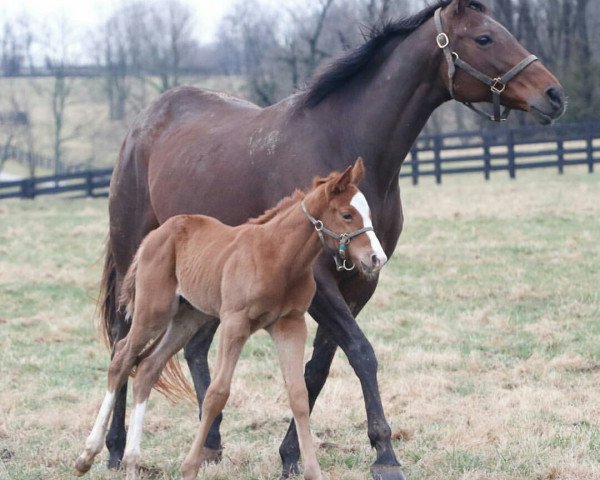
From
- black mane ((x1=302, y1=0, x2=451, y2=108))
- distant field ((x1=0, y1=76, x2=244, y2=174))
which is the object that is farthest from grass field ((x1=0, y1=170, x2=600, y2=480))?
distant field ((x1=0, y1=76, x2=244, y2=174))

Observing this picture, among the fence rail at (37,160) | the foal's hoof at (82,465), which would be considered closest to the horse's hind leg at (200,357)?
the foal's hoof at (82,465)

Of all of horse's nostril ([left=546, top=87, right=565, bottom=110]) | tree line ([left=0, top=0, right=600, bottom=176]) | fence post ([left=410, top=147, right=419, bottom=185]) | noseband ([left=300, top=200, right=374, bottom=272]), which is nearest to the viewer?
noseband ([left=300, top=200, right=374, bottom=272])

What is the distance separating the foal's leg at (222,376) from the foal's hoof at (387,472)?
0.74m

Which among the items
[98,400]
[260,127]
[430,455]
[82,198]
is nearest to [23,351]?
[98,400]

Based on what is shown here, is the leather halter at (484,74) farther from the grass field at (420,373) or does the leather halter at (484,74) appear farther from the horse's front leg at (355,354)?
the grass field at (420,373)

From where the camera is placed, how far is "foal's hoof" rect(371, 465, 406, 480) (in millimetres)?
4230

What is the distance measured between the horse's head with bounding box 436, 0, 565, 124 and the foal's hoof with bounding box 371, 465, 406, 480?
5.70 feet

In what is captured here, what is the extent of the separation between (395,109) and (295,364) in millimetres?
1432

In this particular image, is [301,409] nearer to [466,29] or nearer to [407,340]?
[466,29]

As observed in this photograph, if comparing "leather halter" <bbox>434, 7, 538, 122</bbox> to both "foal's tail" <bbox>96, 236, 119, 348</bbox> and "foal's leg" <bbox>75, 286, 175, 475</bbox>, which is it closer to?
"foal's leg" <bbox>75, 286, 175, 475</bbox>

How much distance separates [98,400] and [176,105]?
1905 mm

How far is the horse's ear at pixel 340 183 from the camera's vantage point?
393 cm

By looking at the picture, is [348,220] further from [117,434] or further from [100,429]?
[117,434]

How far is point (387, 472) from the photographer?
4.25 meters
